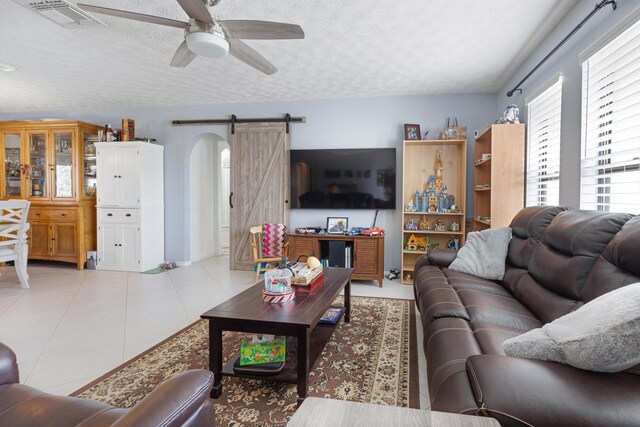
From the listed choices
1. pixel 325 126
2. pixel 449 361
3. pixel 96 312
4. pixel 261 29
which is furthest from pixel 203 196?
pixel 449 361

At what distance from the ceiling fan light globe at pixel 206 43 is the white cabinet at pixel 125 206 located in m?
3.45

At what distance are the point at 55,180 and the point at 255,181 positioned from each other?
122 inches

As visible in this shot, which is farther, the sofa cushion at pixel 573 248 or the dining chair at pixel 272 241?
the dining chair at pixel 272 241

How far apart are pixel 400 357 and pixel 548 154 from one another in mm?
2197

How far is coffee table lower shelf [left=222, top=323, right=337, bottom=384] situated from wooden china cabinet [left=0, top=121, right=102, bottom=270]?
4.36 meters

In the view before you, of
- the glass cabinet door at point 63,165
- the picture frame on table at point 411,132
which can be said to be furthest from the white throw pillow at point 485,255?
the glass cabinet door at point 63,165

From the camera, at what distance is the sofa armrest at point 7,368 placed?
118 centimetres

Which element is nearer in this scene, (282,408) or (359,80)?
(282,408)

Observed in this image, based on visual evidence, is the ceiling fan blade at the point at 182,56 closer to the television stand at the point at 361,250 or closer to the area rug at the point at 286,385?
the area rug at the point at 286,385

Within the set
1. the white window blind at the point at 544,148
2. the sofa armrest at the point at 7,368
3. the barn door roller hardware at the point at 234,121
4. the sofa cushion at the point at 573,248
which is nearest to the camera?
the sofa armrest at the point at 7,368

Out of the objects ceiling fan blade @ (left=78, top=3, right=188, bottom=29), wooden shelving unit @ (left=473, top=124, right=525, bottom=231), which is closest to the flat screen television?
wooden shelving unit @ (left=473, top=124, right=525, bottom=231)

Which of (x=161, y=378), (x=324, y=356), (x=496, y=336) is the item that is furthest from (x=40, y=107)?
(x=496, y=336)

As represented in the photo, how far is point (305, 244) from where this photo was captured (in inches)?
180

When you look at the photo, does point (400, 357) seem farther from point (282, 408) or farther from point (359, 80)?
point (359, 80)
